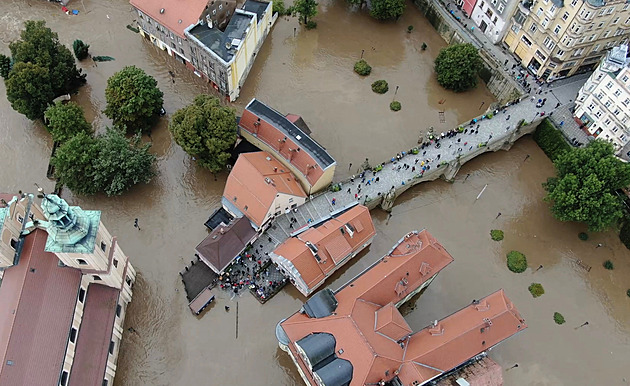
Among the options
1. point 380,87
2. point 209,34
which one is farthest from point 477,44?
point 209,34

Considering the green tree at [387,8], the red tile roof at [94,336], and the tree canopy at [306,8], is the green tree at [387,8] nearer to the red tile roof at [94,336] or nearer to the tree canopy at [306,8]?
the tree canopy at [306,8]

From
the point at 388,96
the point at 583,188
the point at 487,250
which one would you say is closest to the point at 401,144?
the point at 388,96

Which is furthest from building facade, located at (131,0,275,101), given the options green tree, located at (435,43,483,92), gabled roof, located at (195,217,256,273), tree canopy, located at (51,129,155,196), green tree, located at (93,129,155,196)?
green tree, located at (435,43,483,92)

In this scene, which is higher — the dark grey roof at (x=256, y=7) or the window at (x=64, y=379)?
the dark grey roof at (x=256, y=7)

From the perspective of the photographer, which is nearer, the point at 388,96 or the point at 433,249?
the point at 433,249

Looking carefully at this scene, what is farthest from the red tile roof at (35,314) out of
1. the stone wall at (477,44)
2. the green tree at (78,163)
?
the stone wall at (477,44)

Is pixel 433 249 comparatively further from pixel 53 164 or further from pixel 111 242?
pixel 53 164

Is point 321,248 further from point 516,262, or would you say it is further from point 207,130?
point 516,262
